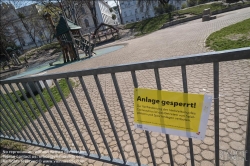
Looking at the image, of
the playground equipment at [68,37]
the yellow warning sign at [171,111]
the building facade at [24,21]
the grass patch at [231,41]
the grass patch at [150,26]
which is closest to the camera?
the yellow warning sign at [171,111]

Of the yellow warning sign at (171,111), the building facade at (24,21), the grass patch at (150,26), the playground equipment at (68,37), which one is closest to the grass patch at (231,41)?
the yellow warning sign at (171,111)

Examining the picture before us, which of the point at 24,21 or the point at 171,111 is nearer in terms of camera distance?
the point at 171,111

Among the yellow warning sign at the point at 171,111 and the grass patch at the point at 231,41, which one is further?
the grass patch at the point at 231,41

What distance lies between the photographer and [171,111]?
1.28 meters

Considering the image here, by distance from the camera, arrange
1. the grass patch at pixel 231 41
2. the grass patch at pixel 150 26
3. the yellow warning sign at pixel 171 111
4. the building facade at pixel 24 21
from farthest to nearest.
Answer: the building facade at pixel 24 21, the grass patch at pixel 150 26, the grass patch at pixel 231 41, the yellow warning sign at pixel 171 111

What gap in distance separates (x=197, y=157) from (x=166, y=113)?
1.22 meters

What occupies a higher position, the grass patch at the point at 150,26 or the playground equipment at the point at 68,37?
the playground equipment at the point at 68,37

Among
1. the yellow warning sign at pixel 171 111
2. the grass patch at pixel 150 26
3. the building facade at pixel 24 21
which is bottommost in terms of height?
the grass patch at pixel 150 26

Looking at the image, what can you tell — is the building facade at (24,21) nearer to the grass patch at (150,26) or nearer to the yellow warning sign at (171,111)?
the grass patch at (150,26)

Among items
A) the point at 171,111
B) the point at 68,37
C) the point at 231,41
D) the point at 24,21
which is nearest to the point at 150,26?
the point at 68,37

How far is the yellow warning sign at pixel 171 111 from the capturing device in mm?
1151

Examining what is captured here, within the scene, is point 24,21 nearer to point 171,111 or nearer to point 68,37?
point 68,37

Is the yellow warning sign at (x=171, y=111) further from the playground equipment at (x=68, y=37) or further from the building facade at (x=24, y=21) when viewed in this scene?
the building facade at (x=24, y=21)

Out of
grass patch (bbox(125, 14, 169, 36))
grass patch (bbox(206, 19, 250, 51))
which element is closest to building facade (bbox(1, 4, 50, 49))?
grass patch (bbox(125, 14, 169, 36))
